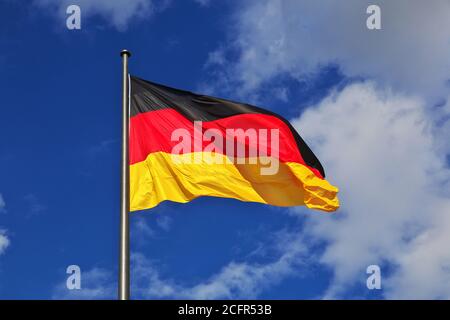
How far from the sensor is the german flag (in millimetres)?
16453

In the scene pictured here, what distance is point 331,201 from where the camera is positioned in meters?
17.6

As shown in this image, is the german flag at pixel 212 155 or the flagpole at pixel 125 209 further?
the german flag at pixel 212 155

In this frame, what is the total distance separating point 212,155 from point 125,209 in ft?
11.1

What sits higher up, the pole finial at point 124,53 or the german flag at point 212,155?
the pole finial at point 124,53

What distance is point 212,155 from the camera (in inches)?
682

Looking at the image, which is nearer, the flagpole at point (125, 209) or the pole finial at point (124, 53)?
the flagpole at point (125, 209)

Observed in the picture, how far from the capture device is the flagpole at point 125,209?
44.9 ft

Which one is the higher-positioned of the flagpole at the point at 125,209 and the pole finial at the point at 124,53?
the pole finial at the point at 124,53

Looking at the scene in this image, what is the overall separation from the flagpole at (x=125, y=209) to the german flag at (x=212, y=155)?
1025 millimetres

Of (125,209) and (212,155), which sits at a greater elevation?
(212,155)

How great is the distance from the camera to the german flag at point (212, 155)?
16.5m
